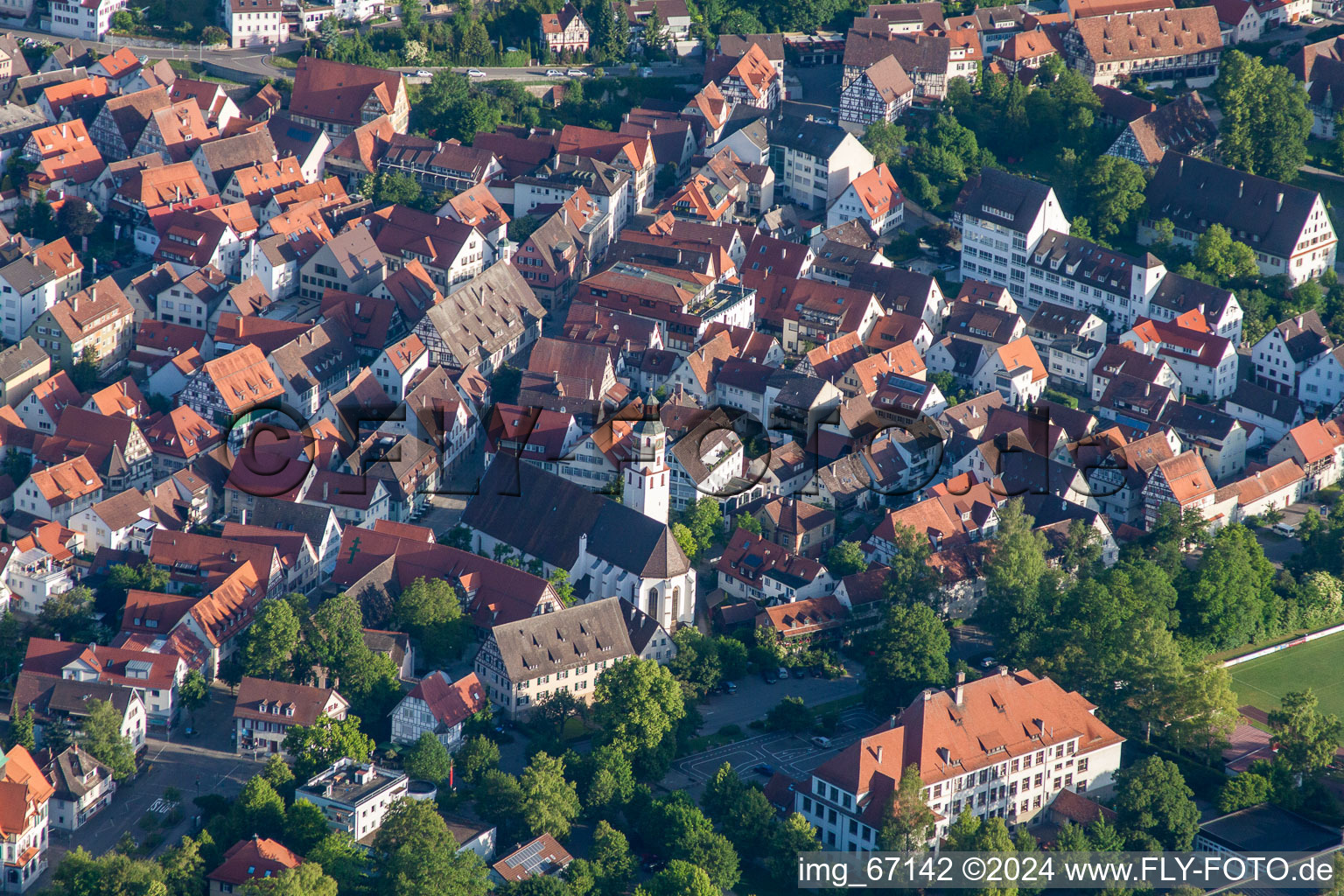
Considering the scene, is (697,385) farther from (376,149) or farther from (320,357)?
(376,149)

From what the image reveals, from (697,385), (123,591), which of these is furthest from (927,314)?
(123,591)

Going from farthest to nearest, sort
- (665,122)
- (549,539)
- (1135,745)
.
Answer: (665,122) → (549,539) → (1135,745)

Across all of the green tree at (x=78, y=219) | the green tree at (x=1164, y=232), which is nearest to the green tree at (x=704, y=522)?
the green tree at (x=1164, y=232)

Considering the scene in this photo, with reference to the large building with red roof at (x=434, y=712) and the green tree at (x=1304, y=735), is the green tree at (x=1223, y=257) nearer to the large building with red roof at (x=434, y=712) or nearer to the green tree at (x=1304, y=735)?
the green tree at (x=1304, y=735)

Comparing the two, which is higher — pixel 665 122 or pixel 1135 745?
pixel 665 122

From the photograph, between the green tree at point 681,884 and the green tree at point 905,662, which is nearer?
the green tree at point 681,884

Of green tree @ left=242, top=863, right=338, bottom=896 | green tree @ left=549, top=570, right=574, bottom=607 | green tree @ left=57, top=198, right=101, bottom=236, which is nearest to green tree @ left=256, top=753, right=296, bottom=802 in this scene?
green tree @ left=242, top=863, right=338, bottom=896

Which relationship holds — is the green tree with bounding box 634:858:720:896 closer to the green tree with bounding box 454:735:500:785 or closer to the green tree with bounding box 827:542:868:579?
the green tree with bounding box 454:735:500:785
